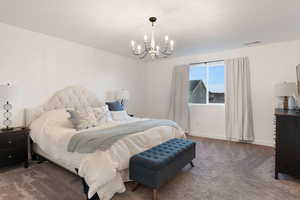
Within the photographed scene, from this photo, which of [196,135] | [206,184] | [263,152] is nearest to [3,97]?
[206,184]

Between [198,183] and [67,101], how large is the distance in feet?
9.89

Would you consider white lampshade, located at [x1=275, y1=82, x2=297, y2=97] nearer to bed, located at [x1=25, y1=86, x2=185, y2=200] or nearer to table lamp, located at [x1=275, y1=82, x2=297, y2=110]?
table lamp, located at [x1=275, y1=82, x2=297, y2=110]

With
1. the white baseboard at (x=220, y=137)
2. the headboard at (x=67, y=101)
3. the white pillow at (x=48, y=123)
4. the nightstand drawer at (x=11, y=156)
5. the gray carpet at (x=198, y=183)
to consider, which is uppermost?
the headboard at (x=67, y=101)

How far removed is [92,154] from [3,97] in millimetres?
1907

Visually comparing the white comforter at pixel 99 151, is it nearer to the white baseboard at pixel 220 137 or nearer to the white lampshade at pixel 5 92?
the white lampshade at pixel 5 92

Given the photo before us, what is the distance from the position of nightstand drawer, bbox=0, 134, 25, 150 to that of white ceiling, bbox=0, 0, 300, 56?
6.30 ft

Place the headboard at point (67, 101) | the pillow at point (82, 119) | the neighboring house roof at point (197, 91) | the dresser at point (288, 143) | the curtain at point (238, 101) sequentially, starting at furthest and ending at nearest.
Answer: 1. the neighboring house roof at point (197, 91)
2. the curtain at point (238, 101)
3. the headboard at point (67, 101)
4. the pillow at point (82, 119)
5. the dresser at point (288, 143)

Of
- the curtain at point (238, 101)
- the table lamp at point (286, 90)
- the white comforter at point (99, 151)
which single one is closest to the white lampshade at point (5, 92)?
the white comforter at point (99, 151)

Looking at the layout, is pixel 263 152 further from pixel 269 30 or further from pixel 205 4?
pixel 205 4

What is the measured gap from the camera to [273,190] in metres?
2.12

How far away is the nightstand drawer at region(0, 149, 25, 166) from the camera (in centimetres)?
261

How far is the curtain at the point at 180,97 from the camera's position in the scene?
5055mm

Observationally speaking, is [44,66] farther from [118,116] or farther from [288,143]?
[288,143]

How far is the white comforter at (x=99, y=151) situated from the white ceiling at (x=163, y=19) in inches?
64.8
